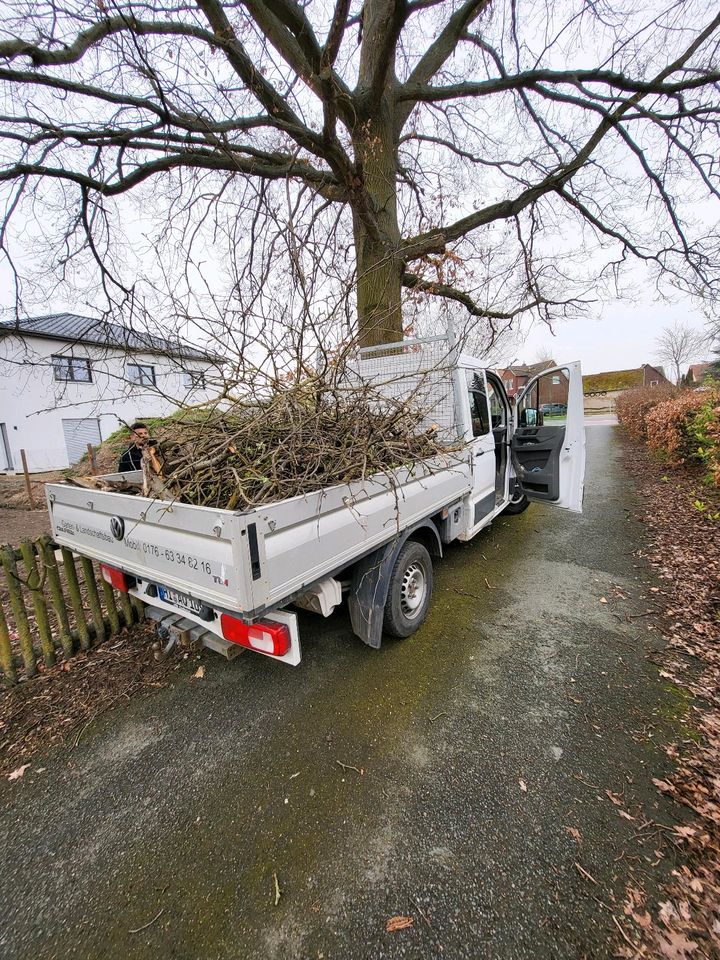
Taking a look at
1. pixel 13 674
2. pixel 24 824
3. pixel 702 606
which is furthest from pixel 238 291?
pixel 702 606

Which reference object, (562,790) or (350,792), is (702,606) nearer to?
(562,790)

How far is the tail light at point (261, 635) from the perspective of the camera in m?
1.99

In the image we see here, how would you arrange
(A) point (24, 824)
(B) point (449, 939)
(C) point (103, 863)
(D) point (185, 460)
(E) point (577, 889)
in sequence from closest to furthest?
(B) point (449, 939) → (E) point (577, 889) → (C) point (103, 863) → (A) point (24, 824) → (D) point (185, 460)

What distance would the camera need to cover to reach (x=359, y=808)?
191 cm

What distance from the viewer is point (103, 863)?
1.73m

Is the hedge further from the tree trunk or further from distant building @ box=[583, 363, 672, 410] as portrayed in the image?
distant building @ box=[583, 363, 672, 410]

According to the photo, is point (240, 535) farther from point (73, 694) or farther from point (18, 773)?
point (73, 694)

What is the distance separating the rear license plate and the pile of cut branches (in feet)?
1.84

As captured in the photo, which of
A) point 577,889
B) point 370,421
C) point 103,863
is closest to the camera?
point 577,889

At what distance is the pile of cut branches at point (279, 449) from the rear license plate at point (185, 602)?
0.56 meters

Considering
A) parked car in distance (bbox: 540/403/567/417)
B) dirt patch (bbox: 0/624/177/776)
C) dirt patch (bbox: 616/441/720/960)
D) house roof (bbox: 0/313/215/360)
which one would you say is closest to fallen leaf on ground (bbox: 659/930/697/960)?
dirt patch (bbox: 616/441/720/960)

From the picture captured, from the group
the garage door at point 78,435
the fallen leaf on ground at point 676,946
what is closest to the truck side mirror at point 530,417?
the fallen leaf on ground at point 676,946

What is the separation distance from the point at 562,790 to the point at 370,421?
2.69 metres

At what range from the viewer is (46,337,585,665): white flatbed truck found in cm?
189
